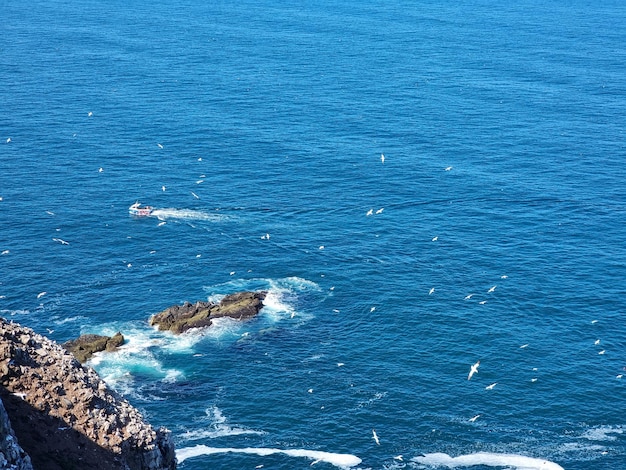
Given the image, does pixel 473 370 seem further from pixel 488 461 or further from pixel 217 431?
pixel 217 431

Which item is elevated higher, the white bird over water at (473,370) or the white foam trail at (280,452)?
the white bird over water at (473,370)

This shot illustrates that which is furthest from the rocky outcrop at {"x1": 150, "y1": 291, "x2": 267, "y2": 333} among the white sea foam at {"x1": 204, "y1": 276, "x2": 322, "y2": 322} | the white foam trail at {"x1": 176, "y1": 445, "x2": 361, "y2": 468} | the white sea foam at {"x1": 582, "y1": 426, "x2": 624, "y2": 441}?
the white sea foam at {"x1": 582, "y1": 426, "x2": 624, "y2": 441}

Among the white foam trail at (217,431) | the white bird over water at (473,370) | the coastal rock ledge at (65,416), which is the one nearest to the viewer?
the coastal rock ledge at (65,416)

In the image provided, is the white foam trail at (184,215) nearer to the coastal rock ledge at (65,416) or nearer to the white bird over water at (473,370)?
the white bird over water at (473,370)

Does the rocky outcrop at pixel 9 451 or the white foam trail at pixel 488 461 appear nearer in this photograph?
the rocky outcrop at pixel 9 451

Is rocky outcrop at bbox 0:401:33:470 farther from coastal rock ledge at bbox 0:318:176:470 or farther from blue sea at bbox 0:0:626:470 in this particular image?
blue sea at bbox 0:0:626:470

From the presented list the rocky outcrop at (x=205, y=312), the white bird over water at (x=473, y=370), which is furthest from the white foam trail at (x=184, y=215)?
the white bird over water at (x=473, y=370)

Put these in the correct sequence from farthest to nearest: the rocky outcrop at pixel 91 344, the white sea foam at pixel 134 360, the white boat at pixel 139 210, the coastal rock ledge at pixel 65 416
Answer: the white boat at pixel 139 210 → the rocky outcrop at pixel 91 344 → the white sea foam at pixel 134 360 → the coastal rock ledge at pixel 65 416

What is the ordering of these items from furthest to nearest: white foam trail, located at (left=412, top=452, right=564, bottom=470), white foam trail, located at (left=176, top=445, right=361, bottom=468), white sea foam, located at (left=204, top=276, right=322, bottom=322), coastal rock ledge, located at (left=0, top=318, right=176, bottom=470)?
white sea foam, located at (left=204, top=276, right=322, bottom=322) → white foam trail, located at (left=412, top=452, right=564, bottom=470) → white foam trail, located at (left=176, top=445, right=361, bottom=468) → coastal rock ledge, located at (left=0, top=318, right=176, bottom=470)
